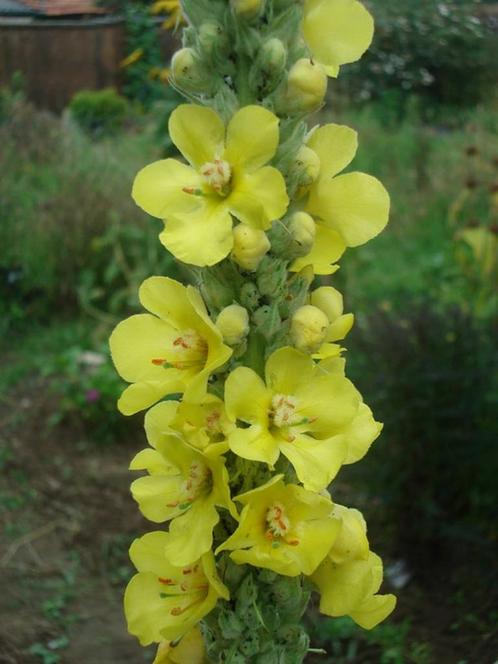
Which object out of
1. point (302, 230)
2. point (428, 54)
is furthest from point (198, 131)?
point (428, 54)

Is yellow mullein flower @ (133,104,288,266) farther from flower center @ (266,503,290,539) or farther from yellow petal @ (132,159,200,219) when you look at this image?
flower center @ (266,503,290,539)

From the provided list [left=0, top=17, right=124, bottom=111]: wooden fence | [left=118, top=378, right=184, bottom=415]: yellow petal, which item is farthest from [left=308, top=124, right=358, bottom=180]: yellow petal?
[left=0, top=17, right=124, bottom=111]: wooden fence

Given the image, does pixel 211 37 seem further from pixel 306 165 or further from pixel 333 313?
pixel 333 313

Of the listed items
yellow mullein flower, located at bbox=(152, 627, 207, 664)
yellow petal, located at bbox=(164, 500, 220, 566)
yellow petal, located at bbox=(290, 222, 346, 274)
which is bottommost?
yellow mullein flower, located at bbox=(152, 627, 207, 664)

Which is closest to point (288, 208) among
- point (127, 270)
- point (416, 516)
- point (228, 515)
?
point (228, 515)

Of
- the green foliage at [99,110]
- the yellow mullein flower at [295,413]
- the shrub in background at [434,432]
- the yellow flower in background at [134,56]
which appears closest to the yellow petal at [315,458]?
the yellow mullein flower at [295,413]

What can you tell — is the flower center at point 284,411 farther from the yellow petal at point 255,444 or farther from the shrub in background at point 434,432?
the shrub in background at point 434,432
